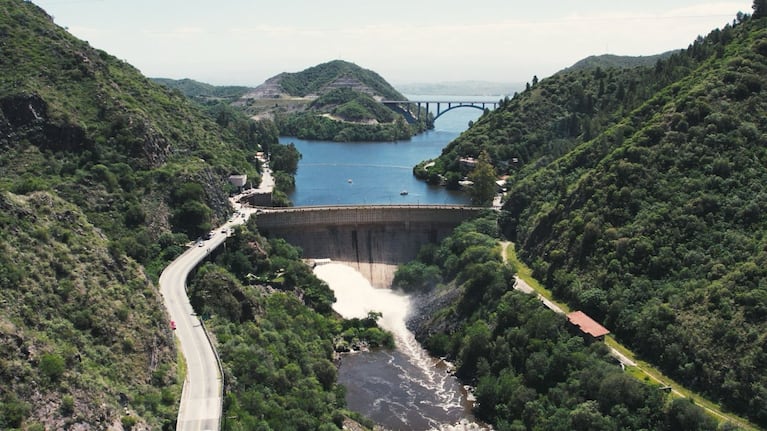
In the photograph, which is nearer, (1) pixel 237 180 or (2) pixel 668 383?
A: (2) pixel 668 383

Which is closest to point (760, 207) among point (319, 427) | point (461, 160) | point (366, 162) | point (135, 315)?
point (319, 427)

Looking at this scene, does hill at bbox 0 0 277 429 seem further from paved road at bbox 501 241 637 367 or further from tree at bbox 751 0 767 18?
tree at bbox 751 0 767 18

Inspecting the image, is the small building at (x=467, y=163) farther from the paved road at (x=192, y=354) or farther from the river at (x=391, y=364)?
the paved road at (x=192, y=354)

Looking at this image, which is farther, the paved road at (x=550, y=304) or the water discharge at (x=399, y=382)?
the water discharge at (x=399, y=382)

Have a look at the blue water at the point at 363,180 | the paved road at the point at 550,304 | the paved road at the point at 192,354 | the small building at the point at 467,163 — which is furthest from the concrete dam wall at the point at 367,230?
the small building at the point at 467,163

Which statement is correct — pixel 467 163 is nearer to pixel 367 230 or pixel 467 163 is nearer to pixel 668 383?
pixel 367 230

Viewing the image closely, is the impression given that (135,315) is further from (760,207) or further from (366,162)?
(366,162)

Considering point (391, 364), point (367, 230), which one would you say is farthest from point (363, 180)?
point (391, 364)
